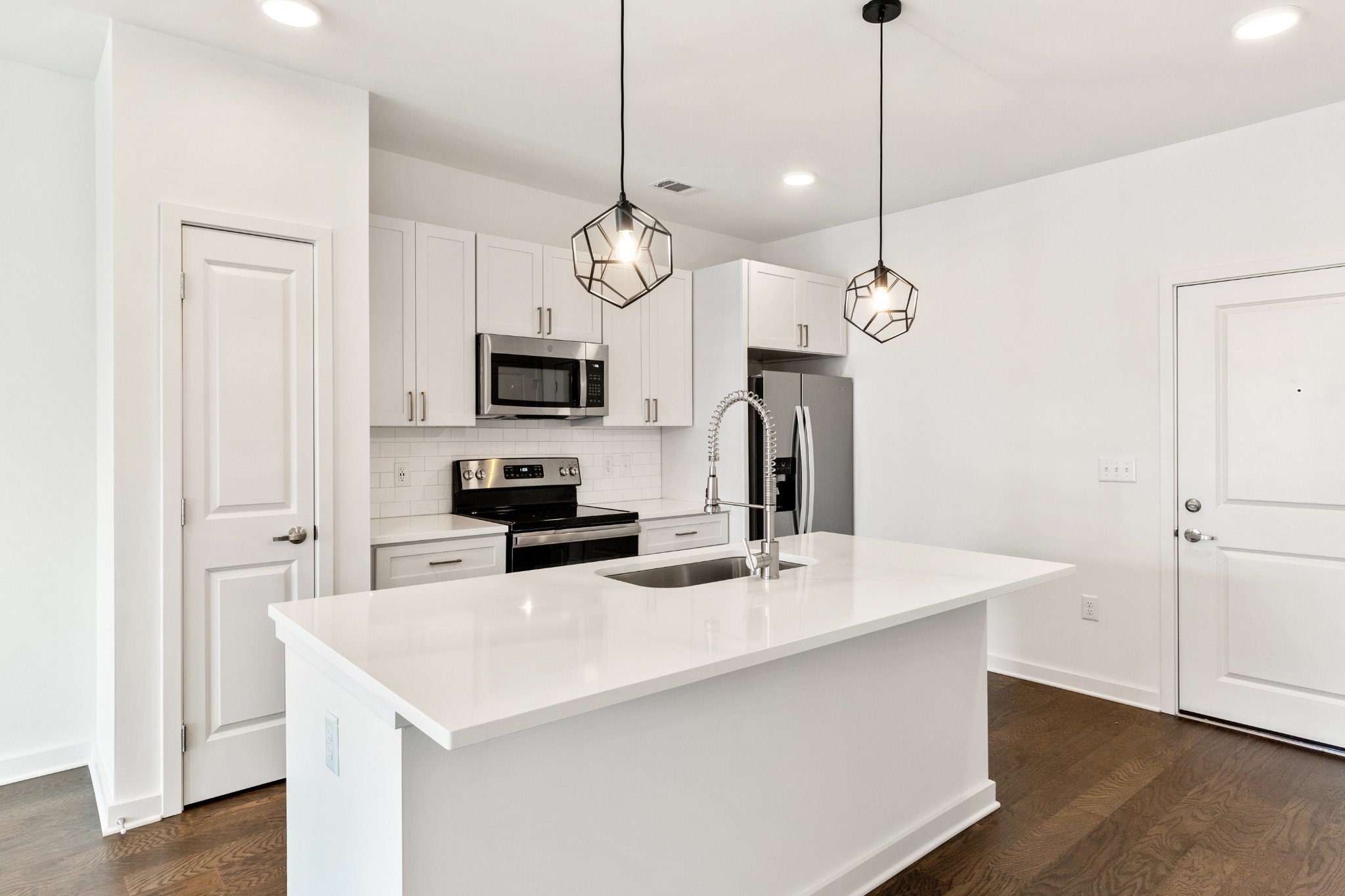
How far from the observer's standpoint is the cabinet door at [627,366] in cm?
418

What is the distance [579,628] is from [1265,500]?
313 cm

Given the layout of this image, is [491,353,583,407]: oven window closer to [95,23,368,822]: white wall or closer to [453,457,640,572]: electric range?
[453,457,640,572]: electric range

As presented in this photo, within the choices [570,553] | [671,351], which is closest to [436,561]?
[570,553]

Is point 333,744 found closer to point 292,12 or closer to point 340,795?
point 340,795

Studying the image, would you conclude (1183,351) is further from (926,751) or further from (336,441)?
(336,441)

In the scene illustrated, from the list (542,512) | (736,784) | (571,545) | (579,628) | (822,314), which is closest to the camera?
(579,628)

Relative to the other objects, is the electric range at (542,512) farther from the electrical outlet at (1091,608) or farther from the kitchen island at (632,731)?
the electrical outlet at (1091,608)

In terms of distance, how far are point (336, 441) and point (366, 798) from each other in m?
1.66

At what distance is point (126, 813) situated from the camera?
248 centimetres

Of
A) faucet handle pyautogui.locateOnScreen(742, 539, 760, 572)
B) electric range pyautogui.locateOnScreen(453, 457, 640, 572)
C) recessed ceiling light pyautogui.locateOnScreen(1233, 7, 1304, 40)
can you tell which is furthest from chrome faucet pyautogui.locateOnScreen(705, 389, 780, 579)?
recessed ceiling light pyautogui.locateOnScreen(1233, 7, 1304, 40)

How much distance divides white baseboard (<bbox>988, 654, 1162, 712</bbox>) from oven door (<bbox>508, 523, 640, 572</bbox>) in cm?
208

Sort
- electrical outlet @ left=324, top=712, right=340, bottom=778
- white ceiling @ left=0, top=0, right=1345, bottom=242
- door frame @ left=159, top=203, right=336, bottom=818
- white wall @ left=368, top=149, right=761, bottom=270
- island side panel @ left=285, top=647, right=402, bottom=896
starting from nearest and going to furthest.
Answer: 1. island side panel @ left=285, top=647, right=402, bottom=896
2. electrical outlet @ left=324, top=712, right=340, bottom=778
3. white ceiling @ left=0, top=0, right=1345, bottom=242
4. door frame @ left=159, top=203, right=336, bottom=818
5. white wall @ left=368, top=149, right=761, bottom=270

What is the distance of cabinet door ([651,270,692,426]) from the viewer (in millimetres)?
4379

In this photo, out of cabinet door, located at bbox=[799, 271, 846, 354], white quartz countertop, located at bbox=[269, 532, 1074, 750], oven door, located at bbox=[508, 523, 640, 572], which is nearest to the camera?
white quartz countertop, located at bbox=[269, 532, 1074, 750]
